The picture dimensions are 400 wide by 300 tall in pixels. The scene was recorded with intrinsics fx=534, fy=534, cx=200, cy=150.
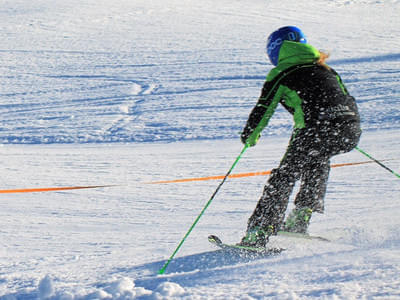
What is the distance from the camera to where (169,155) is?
733cm

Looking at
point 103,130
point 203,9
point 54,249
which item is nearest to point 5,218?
point 54,249

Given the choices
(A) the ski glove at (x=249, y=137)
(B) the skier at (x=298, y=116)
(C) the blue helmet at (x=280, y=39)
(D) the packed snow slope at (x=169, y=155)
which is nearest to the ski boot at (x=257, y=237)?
(B) the skier at (x=298, y=116)

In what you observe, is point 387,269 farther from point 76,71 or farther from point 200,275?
point 76,71

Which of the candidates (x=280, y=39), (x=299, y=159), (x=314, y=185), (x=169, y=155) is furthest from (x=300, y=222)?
(x=169, y=155)

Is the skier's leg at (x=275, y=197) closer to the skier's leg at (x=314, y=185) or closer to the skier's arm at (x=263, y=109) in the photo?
the skier's leg at (x=314, y=185)

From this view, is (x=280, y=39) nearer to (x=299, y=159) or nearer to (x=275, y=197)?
(x=299, y=159)

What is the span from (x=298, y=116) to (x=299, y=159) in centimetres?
28

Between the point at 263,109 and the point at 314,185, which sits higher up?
the point at 263,109

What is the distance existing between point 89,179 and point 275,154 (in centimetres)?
239

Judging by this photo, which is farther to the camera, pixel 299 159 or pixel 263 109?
pixel 299 159

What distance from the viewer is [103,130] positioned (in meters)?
8.95

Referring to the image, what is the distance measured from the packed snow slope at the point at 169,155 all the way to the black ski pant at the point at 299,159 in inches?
11.2

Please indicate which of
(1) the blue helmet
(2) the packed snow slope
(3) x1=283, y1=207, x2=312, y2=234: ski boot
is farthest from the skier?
(2) the packed snow slope

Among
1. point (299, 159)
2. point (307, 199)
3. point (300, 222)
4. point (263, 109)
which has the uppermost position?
point (263, 109)
